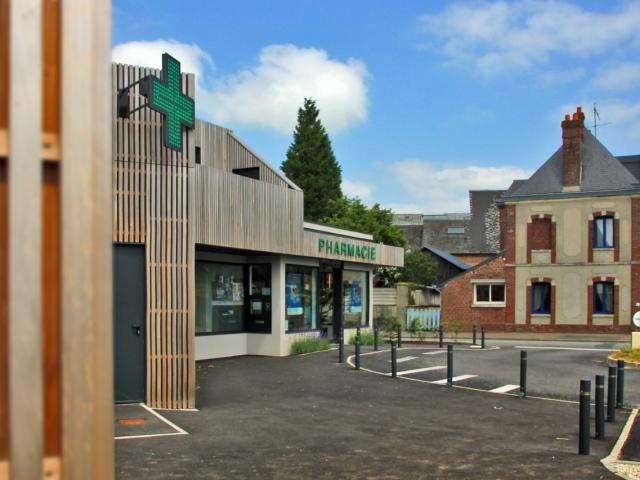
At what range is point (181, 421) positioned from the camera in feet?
36.9

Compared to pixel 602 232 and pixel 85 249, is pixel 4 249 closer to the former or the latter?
pixel 85 249

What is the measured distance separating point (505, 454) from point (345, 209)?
41245 mm

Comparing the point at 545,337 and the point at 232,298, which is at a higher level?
the point at 232,298

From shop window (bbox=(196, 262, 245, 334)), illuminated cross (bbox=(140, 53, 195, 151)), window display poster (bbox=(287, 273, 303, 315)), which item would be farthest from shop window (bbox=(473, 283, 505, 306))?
illuminated cross (bbox=(140, 53, 195, 151))

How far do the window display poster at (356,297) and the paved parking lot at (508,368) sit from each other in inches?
110

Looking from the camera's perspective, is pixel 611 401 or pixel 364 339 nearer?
pixel 611 401

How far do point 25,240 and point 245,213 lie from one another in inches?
658

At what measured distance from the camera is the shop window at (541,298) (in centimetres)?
3706

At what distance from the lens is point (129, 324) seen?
1205 centimetres

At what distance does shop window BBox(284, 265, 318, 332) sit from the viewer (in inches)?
886

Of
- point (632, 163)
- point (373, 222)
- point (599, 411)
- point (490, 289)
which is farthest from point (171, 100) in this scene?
point (632, 163)

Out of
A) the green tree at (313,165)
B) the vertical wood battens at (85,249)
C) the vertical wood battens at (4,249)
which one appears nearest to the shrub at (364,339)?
the vertical wood battens at (85,249)

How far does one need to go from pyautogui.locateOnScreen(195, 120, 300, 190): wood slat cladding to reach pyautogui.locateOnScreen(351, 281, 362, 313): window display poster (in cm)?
492

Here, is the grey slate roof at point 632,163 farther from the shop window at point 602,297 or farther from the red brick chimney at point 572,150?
the shop window at point 602,297
